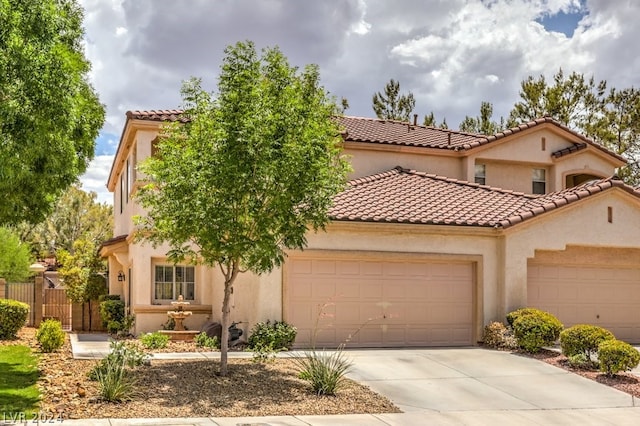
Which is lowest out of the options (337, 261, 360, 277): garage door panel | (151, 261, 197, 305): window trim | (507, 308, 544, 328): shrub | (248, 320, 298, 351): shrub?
(248, 320, 298, 351): shrub

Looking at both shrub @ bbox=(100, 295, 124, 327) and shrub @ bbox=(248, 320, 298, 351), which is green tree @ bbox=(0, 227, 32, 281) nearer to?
shrub @ bbox=(100, 295, 124, 327)

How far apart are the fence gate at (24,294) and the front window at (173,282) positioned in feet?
31.3

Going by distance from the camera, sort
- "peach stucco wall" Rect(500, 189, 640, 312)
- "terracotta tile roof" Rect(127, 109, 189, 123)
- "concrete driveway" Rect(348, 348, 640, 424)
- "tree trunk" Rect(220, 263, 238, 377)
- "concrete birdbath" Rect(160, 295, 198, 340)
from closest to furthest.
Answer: "concrete driveway" Rect(348, 348, 640, 424), "tree trunk" Rect(220, 263, 238, 377), "peach stucco wall" Rect(500, 189, 640, 312), "concrete birdbath" Rect(160, 295, 198, 340), "terracotta tile roof" Rect(127, 109, 189, 123)

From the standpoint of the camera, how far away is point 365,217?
763 inches

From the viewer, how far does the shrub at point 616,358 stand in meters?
15.8

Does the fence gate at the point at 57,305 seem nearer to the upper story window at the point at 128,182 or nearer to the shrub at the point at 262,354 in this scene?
the upper story window at the point at 128,182

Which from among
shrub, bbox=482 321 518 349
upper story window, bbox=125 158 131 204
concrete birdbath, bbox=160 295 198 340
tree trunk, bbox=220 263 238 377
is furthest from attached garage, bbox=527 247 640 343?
upper story window, bbox=125 158 131 204

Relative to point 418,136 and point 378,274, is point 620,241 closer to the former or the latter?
point 378,274

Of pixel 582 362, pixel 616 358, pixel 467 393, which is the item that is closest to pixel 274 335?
pixel 467 393

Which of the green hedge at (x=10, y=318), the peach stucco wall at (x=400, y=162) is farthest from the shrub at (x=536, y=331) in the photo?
the green hedge at (x=10, y=318)

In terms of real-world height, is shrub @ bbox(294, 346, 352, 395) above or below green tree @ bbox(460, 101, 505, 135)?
below

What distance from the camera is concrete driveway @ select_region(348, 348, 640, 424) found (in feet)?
42.9

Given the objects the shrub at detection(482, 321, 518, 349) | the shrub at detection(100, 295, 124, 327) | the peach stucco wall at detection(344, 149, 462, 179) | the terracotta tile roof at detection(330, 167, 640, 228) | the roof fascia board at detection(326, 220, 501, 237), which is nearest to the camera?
the shrub at detection(482, 321, 518, 349)

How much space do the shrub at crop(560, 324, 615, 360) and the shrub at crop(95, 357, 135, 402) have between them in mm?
9738
